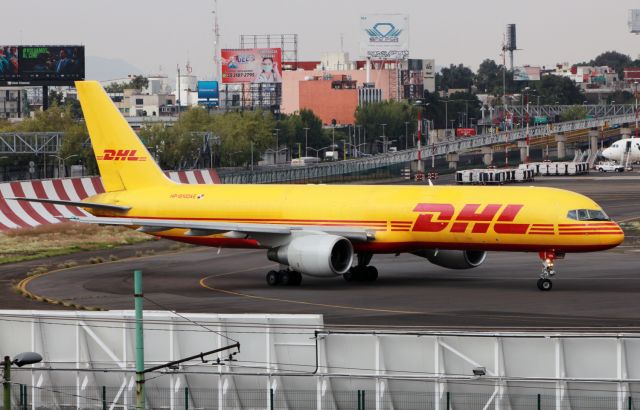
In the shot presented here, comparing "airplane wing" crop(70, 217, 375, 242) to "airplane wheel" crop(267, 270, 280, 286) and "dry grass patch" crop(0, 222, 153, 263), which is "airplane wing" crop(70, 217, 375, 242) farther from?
"dry grass patch" crop(0, 222, 153, 263)

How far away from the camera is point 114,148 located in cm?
6431

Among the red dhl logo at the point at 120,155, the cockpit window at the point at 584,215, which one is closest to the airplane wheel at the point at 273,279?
the red dhl logo at the point at 120,155

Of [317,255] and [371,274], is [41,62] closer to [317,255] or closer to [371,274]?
[371,274]

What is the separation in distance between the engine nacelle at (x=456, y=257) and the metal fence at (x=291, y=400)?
2691 centimetres

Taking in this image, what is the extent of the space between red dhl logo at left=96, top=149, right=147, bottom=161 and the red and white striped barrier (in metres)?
16.8

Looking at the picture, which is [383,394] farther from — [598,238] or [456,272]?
[456,272]

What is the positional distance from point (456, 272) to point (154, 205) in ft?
48.2

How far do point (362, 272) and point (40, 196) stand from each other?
32633 mm

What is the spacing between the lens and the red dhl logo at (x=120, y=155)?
2516 inches

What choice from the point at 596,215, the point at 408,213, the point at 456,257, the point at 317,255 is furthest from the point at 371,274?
the point at 596,215

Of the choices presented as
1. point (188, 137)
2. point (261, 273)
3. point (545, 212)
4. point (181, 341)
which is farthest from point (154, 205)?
point (188, 137)

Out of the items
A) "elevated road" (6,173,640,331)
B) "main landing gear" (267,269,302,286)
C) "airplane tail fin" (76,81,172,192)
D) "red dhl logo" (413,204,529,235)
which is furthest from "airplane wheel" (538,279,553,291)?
"airplane tail fin" (76,81,172,192)

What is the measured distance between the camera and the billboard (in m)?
185

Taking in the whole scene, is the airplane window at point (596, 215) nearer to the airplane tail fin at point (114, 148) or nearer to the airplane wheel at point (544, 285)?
the airplane wheel at point (544, 285)
